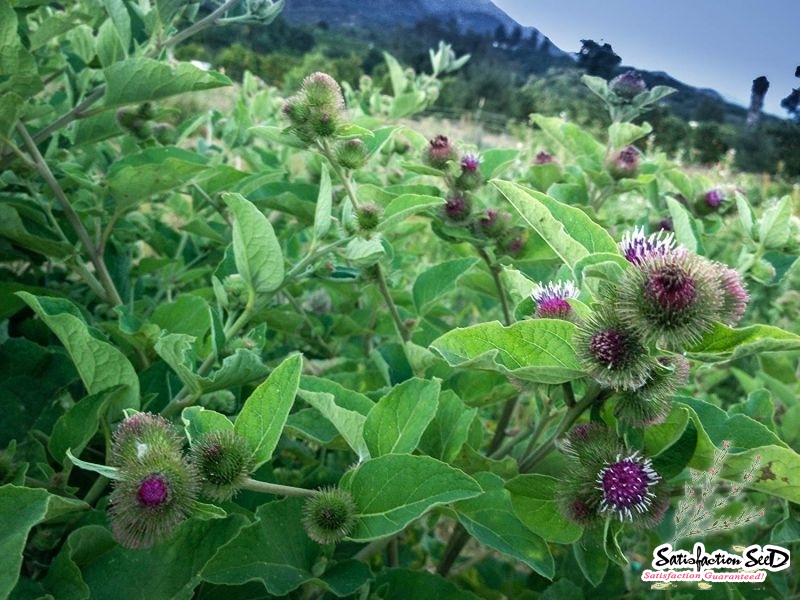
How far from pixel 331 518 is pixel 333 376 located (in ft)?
1.58

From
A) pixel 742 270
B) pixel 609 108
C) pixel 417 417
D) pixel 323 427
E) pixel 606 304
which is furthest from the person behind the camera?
pixel 609 108

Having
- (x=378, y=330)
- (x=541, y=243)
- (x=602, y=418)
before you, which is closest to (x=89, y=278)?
(x=378, y=330)

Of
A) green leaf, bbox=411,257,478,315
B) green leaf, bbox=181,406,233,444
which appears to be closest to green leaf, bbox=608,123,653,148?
green leaf, bbox=411,257,478,315

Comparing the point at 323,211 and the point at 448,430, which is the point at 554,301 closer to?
the point at 448,430

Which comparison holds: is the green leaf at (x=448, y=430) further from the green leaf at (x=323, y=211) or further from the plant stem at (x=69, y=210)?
the plant stem at (x=69, y=210)

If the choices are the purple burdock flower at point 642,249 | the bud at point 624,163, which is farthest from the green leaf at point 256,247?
the bud at point 624,163

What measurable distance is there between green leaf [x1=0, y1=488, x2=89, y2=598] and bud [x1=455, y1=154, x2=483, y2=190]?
2.98ft

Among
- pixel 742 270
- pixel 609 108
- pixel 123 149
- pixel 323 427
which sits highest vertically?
pixel 609 108

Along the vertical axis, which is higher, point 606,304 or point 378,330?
point 606,304

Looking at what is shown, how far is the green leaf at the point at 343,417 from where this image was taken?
2.93ft

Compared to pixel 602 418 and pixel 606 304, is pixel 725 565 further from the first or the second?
pixel 606 304

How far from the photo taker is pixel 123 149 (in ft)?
6.19

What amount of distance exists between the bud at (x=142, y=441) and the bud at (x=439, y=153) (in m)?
0.78

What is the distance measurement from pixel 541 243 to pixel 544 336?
0.65m
